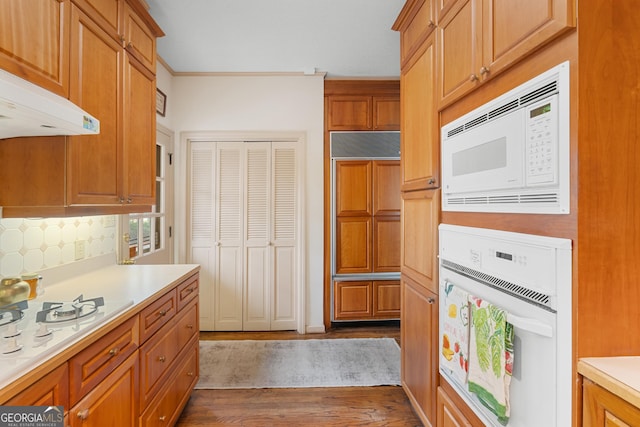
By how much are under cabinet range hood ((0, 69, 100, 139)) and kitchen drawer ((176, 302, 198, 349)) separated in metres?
1.22

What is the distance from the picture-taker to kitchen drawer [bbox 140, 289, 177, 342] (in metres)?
1.48

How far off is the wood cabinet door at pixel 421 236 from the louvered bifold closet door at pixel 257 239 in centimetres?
171

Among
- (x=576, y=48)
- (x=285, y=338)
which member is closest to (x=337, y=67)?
(x=576, y=48)

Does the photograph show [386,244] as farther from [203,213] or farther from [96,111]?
[96,111]

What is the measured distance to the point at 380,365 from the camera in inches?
104

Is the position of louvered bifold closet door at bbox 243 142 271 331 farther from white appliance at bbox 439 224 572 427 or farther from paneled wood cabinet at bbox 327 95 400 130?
white appliance at bbox 439 224 572 427

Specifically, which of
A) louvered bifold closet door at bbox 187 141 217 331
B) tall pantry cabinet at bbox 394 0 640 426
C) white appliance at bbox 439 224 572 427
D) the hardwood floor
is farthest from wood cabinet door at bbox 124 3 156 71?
the hardwood floor

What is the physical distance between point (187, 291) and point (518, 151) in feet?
6.49

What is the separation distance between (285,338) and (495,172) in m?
2.69

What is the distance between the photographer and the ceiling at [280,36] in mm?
2195

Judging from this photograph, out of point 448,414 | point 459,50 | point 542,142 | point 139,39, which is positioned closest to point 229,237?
point 139,39

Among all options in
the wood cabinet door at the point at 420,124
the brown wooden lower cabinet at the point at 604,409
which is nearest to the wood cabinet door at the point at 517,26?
the wood cabinet door at the point at 420,124

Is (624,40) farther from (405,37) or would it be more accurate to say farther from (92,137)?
(92,137)

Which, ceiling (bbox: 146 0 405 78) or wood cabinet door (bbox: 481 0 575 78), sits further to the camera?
ceiling (bbox: 146 0 405 78)
